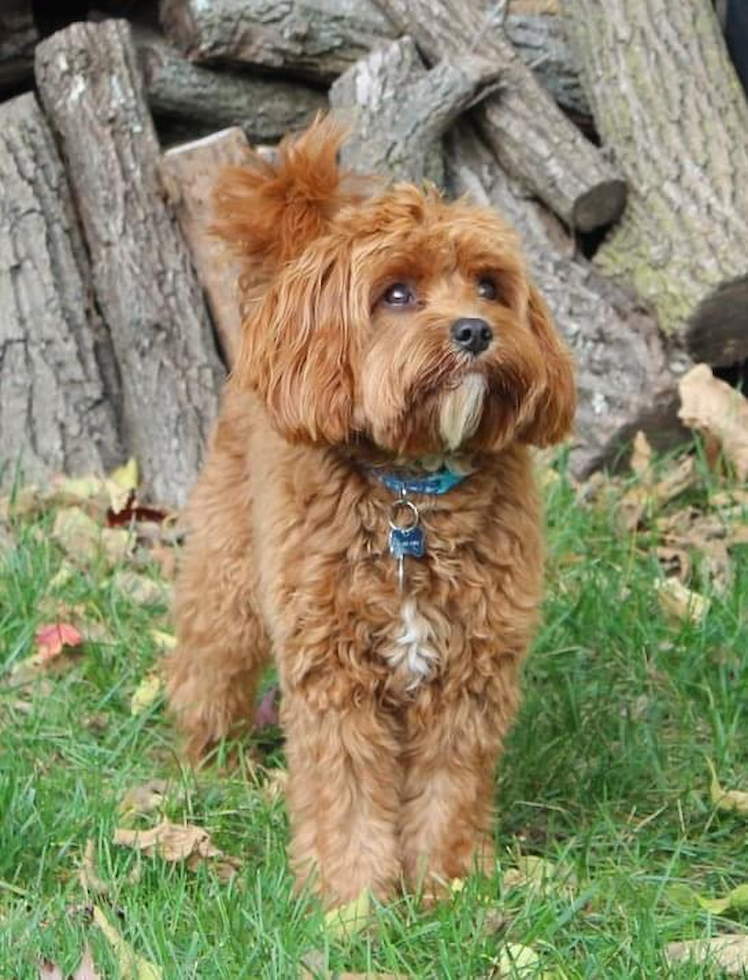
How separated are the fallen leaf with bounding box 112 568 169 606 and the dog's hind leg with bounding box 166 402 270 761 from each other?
2.19ft

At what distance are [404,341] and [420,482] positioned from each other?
1.36ft

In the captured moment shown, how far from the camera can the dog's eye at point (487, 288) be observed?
418cm

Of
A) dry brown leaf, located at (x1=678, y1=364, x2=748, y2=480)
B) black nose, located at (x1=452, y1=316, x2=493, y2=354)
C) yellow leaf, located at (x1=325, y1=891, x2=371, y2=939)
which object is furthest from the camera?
dry brown leaf, located at (x1=678, y1=364, x2=748, y2=480)

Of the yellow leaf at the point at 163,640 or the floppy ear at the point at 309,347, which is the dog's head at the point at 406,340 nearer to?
the floppy ear at the point at 309,347

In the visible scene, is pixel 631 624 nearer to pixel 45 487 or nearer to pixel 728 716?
pixel 728 716

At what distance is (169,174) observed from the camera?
22.3 feet

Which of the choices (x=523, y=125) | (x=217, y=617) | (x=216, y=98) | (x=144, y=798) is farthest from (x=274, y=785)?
(x=216, y=98)

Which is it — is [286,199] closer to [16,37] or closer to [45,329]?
[45,329]

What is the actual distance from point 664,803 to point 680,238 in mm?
2638

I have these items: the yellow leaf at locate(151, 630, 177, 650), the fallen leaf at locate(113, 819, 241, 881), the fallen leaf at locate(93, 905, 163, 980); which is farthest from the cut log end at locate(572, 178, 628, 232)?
the fallen leaf at locate(93, 905, 163, 980)

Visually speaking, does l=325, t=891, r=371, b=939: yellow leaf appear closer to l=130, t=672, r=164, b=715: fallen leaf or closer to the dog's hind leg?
the dog's hind leg

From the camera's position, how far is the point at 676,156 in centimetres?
698

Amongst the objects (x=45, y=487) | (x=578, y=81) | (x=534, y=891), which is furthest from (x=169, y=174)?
(x=534, y=891)

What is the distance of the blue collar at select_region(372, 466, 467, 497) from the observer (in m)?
4.24
